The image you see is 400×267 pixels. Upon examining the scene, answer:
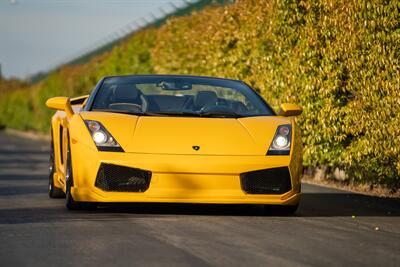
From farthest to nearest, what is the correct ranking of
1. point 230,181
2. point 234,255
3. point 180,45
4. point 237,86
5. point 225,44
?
point 180,45, point 225,44, point 237,86, point 230,181, point 234,255

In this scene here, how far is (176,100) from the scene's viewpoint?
10648 millimetres

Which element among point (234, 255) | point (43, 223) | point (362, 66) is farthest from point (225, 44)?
point (234, 255)

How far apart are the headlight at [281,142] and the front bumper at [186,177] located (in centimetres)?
17

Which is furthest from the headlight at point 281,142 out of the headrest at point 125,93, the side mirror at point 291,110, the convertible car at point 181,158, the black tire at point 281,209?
the headrest at point 125,93

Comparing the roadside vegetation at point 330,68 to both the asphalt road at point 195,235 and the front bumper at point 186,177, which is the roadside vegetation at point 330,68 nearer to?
the asphalt road at point 195,235

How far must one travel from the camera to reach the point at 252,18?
54.0 ft

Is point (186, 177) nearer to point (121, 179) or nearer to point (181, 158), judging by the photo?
point (181, 158)

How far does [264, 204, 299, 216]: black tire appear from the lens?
31.8 feet

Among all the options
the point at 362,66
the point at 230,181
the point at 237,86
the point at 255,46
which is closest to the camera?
the point at 230,181

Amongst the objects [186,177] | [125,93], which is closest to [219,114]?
[125,93]

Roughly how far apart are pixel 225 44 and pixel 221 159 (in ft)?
29.3

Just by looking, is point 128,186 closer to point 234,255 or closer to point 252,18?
point 234,255

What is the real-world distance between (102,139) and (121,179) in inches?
15.4

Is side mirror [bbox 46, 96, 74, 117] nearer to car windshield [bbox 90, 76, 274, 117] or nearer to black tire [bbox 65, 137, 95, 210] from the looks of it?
car windshield [bbox 90, 76, 274, 117]
